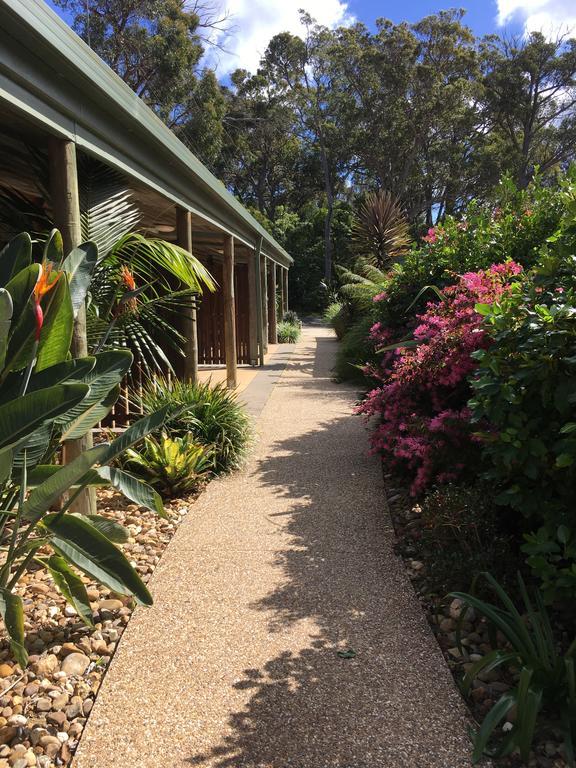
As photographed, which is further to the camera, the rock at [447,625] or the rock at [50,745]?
the rock at [447,625]

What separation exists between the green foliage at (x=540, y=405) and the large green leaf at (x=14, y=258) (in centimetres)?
205

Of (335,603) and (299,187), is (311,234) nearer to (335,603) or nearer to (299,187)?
(299,187)

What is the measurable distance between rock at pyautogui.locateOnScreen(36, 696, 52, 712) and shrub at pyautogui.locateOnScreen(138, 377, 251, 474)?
9.67ft

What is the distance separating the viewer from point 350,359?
34.3 ft

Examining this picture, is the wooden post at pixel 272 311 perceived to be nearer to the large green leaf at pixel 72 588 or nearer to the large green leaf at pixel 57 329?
the large green leaf at pixel 57 329

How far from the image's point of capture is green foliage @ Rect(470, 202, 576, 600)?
2266 millimetres

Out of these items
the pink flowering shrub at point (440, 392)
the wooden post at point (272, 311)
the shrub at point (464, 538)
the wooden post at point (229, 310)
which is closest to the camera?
the shrub at point (464, 538)

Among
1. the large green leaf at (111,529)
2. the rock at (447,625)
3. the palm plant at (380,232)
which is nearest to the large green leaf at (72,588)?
the large green leaf at (111,529)

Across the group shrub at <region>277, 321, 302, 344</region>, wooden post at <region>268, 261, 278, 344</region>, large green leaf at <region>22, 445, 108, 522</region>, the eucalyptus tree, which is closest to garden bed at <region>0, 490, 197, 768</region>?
large green leaf at <region>22, 445, 108, 522</region>

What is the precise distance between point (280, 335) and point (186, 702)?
16014mm

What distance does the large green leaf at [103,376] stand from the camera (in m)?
2.60

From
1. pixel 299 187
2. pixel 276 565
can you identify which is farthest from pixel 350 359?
pixel 299 187

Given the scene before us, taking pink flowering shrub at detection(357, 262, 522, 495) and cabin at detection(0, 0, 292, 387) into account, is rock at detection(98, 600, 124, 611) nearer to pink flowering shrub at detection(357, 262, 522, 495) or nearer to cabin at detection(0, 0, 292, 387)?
pink flowering shrub at detection(357, 262, 522, 495)

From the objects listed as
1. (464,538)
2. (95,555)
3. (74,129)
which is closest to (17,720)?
(95,555)
